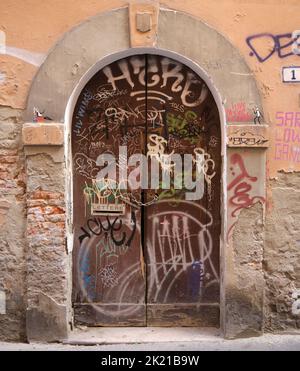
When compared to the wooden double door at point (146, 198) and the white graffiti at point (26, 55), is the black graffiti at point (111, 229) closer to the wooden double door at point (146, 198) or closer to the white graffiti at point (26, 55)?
the wooden double door at point (146, 198)

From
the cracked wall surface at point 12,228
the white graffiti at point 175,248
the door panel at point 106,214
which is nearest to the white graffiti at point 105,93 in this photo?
the door panel at point 106,214

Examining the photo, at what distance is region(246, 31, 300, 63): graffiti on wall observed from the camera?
4.66 meters

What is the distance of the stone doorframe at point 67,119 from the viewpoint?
182 inches

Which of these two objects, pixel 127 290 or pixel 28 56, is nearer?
pixel 28 56

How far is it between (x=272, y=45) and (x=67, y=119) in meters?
1.86

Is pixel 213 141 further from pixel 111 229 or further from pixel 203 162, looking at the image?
pixel 111 229

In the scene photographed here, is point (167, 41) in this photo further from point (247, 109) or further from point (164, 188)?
point (164, 188)

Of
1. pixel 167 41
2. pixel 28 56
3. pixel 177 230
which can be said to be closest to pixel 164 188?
pixel 177 230

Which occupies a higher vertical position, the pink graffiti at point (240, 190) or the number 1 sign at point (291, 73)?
the number 1 sign at point (291, 73)

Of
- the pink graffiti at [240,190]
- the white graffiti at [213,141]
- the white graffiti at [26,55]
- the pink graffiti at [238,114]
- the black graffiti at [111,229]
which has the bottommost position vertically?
the black graffiti at [111,229]

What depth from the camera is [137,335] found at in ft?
15.9

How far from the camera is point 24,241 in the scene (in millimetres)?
4707

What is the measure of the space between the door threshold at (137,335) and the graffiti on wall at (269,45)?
243cm

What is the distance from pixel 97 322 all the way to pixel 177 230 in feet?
3.63
